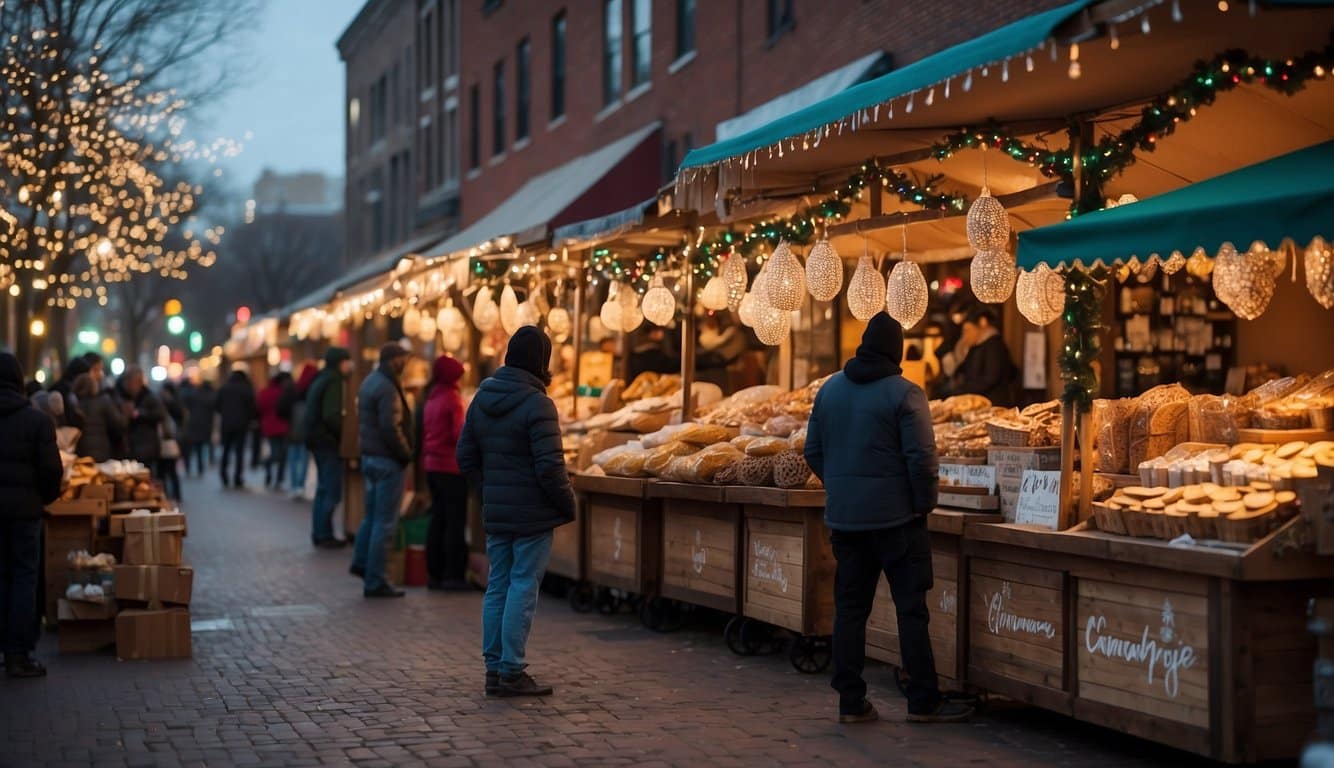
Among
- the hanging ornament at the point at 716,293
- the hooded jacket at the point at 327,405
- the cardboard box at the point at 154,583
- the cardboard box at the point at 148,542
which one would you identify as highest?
the hanging ornament at the point at 716,293

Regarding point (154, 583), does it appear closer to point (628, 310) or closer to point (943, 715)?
point (943, 715)

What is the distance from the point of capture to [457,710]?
8.74 meters

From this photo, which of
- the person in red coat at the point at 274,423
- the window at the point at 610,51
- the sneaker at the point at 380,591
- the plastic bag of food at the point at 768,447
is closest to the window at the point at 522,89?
the window at the point at 610,51

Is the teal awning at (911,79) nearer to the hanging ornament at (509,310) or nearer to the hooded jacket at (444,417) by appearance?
the hooded jacket at (444,417)

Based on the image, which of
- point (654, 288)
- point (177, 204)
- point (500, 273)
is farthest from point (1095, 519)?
point (177, 204)

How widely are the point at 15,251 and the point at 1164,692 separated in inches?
828

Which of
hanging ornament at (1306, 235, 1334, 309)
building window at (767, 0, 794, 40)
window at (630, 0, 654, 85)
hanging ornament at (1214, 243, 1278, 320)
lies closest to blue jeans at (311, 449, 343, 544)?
building window at (767, 0, 794, 40)

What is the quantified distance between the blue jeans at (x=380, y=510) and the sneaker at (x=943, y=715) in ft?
21.8

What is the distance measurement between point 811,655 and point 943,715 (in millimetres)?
1755

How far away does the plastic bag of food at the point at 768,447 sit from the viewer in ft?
35.5

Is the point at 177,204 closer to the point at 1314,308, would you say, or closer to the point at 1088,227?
the point at 1314,308

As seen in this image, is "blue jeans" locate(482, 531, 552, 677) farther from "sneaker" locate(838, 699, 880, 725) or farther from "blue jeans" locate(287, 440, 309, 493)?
"blue jeans" locate(287, 440, 309, 493)

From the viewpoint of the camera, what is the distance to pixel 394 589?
13.9 meters

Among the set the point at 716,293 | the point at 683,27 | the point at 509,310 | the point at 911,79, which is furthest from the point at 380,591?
the point at 683,27
